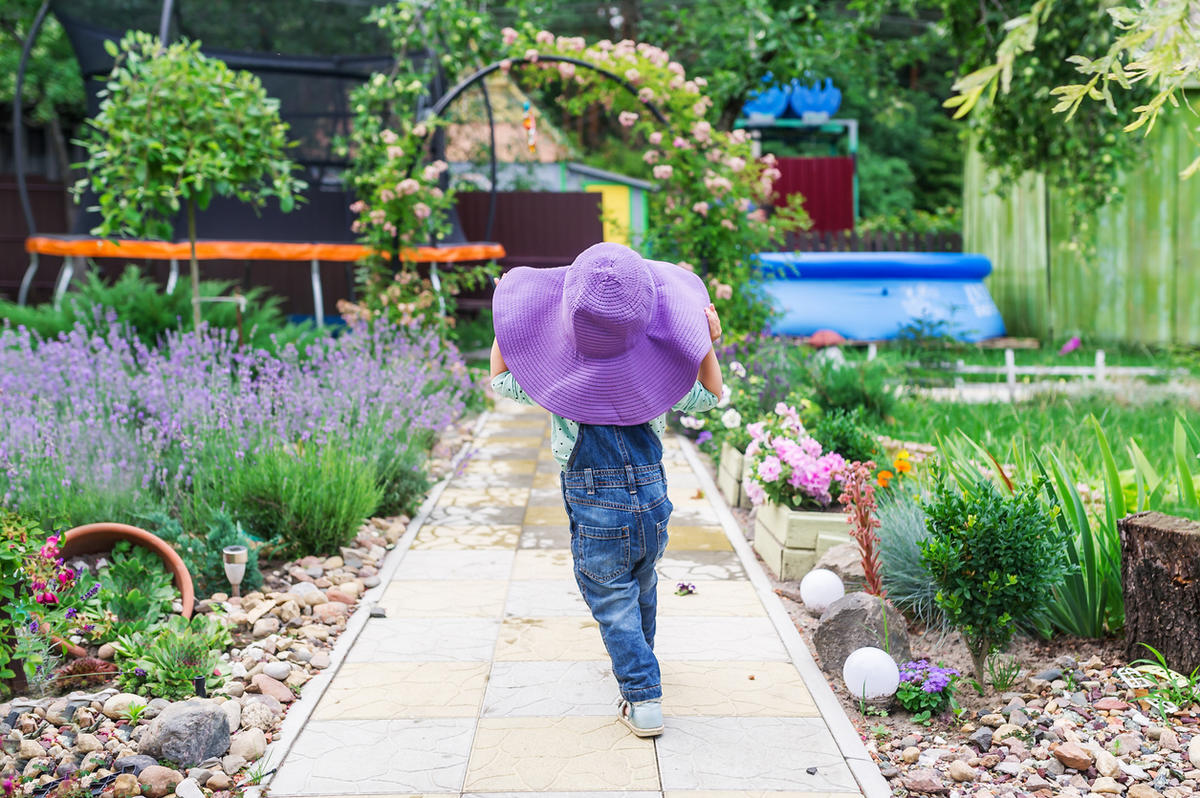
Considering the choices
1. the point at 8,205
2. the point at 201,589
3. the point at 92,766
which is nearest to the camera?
the point at 92,766

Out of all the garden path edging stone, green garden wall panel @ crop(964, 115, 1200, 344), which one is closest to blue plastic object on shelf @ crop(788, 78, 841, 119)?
green garden wall panel @ crop(964, 115, 1200, 344)

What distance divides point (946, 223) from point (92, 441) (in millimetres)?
17035

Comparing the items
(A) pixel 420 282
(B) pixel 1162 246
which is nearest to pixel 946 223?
(B) pixel 1162 246

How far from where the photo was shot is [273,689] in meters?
3.18

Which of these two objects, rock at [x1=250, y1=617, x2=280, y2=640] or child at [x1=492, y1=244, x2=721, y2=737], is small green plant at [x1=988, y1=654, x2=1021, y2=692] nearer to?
child at [x1=492, y1=244, x2=721, y2=737]

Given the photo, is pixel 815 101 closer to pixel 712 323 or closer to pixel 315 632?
pixel 712 323

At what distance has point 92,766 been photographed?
2.64 m

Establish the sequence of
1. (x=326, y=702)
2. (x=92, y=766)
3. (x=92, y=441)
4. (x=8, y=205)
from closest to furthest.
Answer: (x=92, y=766) → (x=326, y=702) → (x=92, y=441) → (x=8, y=205)

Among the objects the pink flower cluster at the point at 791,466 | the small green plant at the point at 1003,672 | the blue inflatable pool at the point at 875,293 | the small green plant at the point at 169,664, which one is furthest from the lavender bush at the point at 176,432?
the blue inflatable pool at the point at 875,293

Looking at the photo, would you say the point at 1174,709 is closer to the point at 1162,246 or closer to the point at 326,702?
the point at 326,702

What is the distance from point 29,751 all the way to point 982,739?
2.54 meters

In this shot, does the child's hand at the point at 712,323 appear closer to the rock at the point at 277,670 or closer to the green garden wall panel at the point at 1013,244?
the rock at the point at 277,670

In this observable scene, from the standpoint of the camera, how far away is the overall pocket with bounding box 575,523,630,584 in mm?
2928

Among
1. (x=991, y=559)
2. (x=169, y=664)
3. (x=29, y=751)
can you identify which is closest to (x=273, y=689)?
(x=169, y=664)
